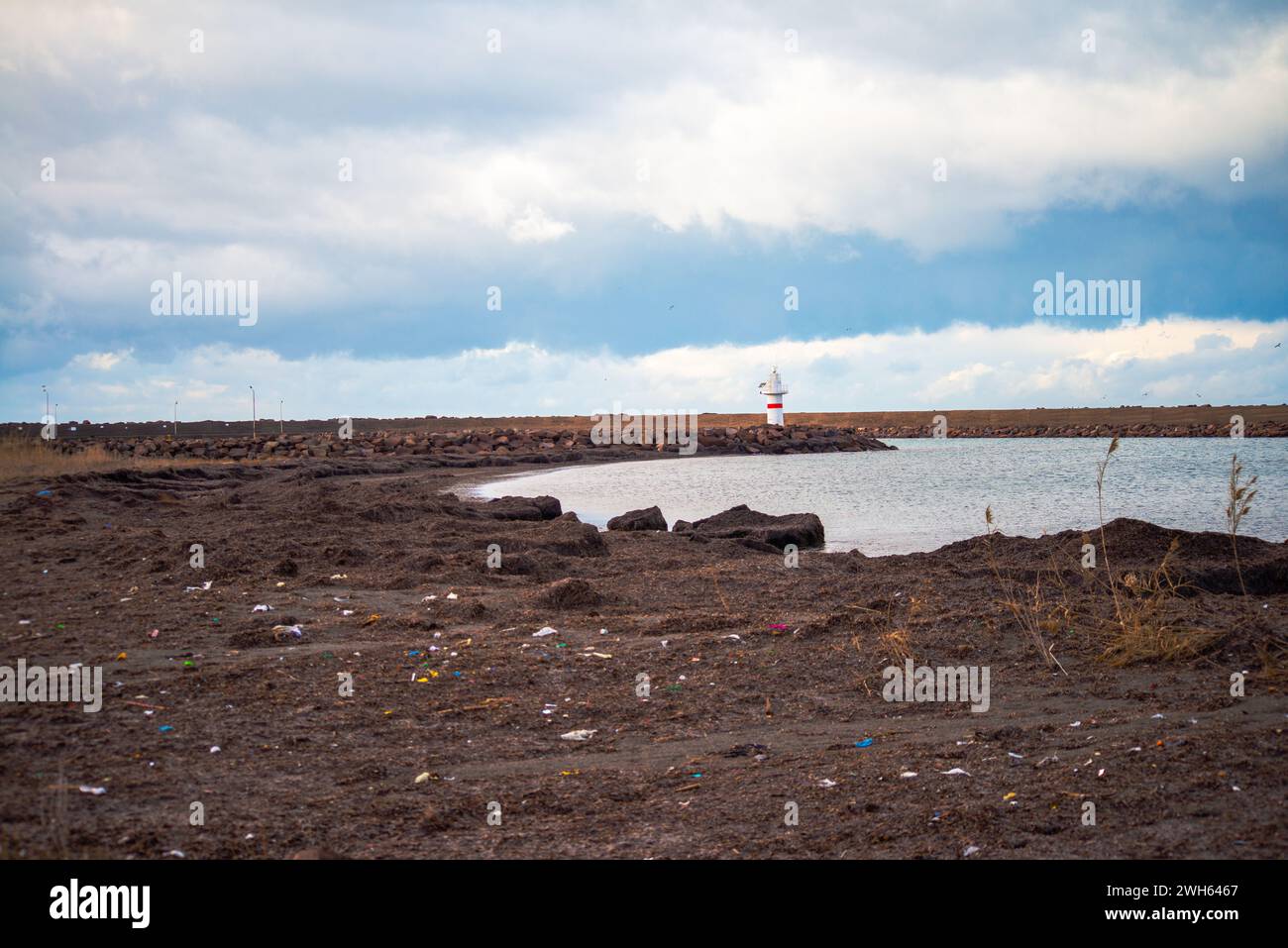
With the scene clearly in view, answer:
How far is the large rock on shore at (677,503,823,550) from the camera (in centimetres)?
1742

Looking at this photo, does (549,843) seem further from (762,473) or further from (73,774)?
(762,473)

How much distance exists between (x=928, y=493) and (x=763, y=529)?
17.6m

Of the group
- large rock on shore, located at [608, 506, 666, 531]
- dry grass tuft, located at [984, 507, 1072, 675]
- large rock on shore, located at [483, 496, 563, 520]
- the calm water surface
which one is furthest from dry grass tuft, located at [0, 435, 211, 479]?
dry grass tuft, located at [984, 507, 1072, 675]

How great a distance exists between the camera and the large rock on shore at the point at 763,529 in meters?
17.4

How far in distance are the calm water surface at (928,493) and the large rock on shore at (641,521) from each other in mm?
3647

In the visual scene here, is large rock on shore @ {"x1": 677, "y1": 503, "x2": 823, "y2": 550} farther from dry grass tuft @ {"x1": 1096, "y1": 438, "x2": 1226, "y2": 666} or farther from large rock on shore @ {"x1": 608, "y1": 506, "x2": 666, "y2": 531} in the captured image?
dry grass tuft @ {"x1": 1096, "y1": 438, "x2": 1226, "y2": 666}

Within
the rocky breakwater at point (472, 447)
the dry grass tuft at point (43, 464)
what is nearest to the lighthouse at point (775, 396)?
the rocky breakwater at point (472, 447)

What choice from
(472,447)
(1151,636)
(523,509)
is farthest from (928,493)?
(472,447)

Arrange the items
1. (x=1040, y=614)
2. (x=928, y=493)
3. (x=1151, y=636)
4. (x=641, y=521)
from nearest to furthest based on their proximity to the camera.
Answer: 1. (x=1151, y=636)
2. (x=1040, y=614)
3. (x=641, y=521)
4. (x=928, y=493)

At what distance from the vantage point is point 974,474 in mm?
44844

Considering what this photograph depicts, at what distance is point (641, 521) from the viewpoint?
63.3ft

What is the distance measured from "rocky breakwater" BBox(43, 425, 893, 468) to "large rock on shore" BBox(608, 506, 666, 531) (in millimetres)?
30335

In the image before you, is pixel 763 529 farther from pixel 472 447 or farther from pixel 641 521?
pixel 472 447

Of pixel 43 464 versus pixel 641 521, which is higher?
pixel 43 464
